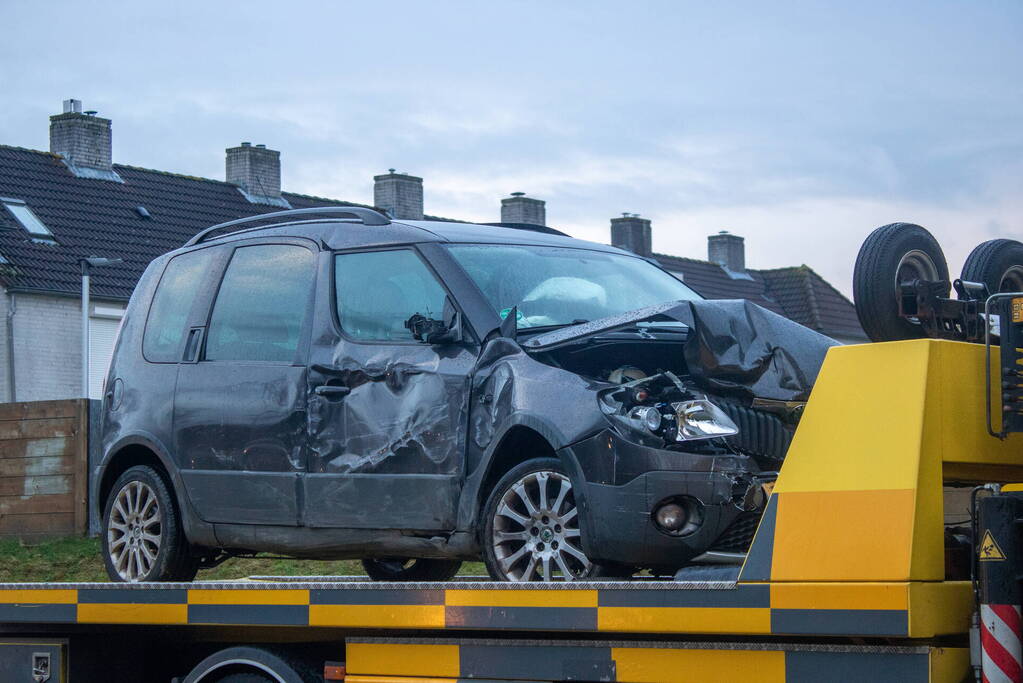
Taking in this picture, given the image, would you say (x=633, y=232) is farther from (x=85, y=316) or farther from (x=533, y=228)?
(x=533, y=228)

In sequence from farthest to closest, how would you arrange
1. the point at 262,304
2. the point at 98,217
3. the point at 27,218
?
the point at 98,217, the point at 27,218, the point at 262,304

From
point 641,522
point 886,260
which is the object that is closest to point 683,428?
point 641,522

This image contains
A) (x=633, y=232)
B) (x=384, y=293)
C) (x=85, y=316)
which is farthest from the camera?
(x=633, y=232)

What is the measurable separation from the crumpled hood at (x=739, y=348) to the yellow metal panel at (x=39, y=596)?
8.35 feet

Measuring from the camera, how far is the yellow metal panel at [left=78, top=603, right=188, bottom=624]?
20.2 ft

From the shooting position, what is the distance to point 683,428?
17.6 ft

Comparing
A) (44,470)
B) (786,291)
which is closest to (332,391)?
(44,470)

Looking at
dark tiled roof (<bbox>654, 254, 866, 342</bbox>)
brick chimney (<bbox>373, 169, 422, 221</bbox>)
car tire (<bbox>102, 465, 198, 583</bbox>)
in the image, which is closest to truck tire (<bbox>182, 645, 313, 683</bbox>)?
car tire (<bbox>102, 465, 198, 583</bbox>)

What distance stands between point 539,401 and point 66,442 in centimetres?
1245

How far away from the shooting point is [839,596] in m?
4.21

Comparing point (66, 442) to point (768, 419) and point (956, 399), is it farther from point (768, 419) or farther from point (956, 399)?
point (956, 399)

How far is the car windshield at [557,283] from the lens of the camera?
20.8 feet

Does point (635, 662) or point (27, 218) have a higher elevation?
point (27, 218)

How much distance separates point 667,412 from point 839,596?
1324 millimetres
